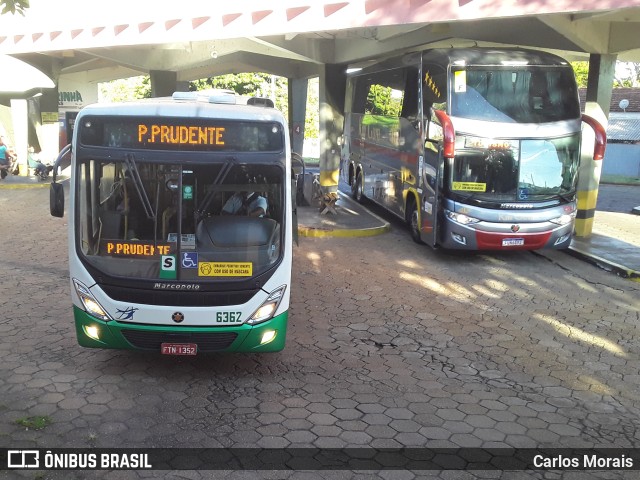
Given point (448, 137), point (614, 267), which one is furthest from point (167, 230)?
point (614, 267)

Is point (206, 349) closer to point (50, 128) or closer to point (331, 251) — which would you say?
point (331, 251)

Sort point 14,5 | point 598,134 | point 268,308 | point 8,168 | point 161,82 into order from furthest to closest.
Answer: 1. point 8,168
2. point 161,82
3. point 598,134
4. point 268,308
5. point 14,5

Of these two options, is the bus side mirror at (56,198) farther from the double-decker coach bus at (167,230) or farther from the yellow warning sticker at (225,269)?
the yellow warning sticker at (225,269)

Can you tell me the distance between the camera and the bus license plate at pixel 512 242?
11250mm

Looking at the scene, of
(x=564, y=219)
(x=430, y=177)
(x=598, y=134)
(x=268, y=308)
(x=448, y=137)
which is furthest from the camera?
(x=430, y=177)

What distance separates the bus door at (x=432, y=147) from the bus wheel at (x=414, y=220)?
0.41 meters

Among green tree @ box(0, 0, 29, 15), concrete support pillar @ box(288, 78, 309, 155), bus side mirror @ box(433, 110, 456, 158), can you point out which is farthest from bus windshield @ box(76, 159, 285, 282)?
concrete support pillar @ box(288, 78, 309, 155)

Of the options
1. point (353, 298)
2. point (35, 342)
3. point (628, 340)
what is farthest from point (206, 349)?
point (628, 340)

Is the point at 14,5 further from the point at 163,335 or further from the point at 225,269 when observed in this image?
the point at 163,335

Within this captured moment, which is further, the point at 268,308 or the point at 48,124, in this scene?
the point at 48,124

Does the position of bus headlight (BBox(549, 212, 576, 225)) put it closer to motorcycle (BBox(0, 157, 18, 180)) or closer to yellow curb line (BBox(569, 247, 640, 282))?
yellow curb line (BBox(569, 247, 640, 282))

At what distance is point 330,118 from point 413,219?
6.11m

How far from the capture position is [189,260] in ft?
20.1

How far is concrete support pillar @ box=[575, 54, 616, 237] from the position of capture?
1314cm
